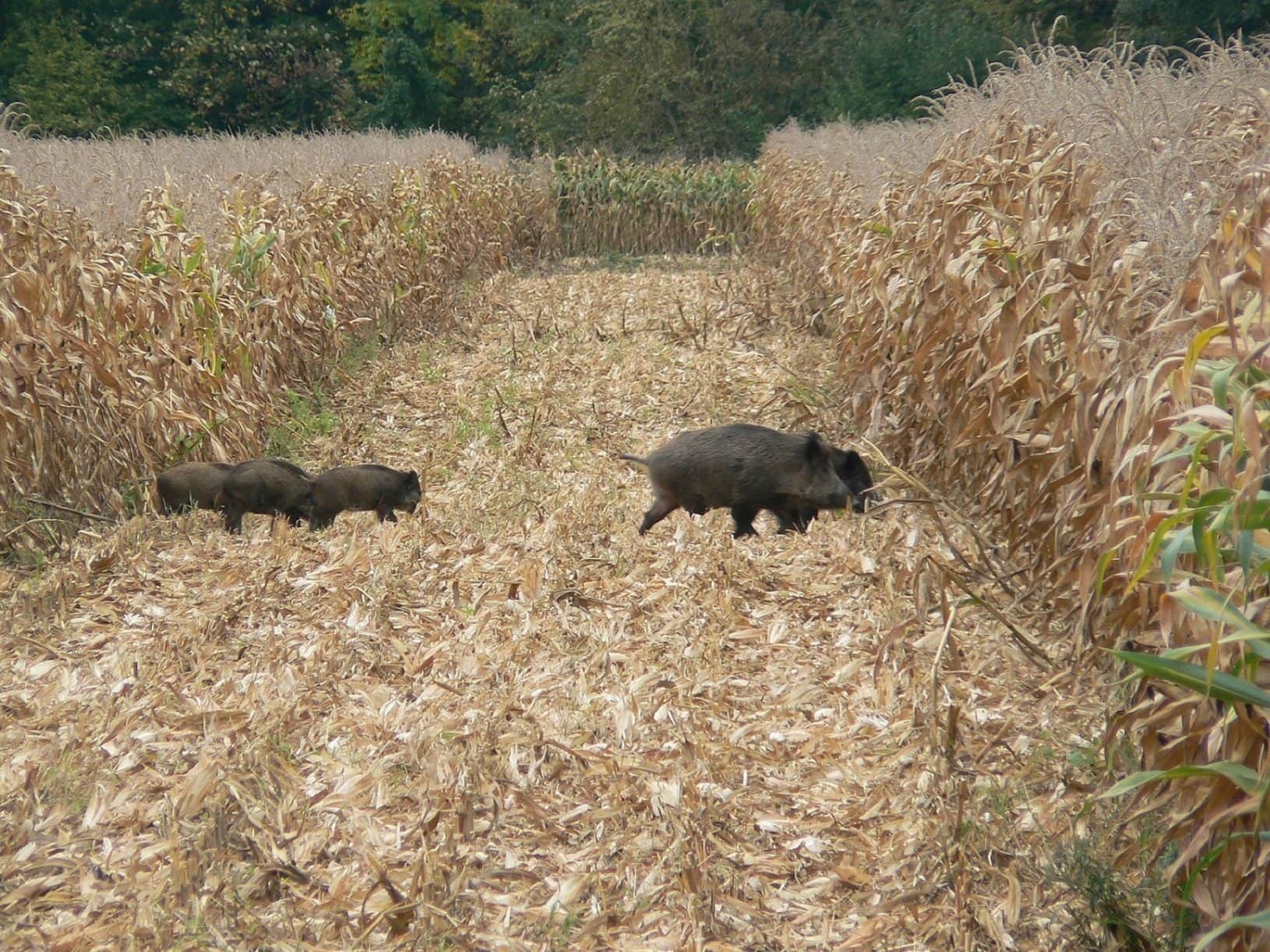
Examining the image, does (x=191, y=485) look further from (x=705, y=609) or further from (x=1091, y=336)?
(x=1091, y=336)

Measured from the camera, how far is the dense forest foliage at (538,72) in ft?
97.1

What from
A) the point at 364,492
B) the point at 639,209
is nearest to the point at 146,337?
the point at 364,492

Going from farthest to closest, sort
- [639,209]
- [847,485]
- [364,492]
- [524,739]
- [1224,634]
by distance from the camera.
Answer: [639,209]
[364,492]
[847,485]
[524,739]
[1224,634]

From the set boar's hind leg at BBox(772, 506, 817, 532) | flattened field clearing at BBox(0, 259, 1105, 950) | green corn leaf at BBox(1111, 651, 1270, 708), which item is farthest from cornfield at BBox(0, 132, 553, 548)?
green corn leaf at BBox(1111, 651, 1270, 708)

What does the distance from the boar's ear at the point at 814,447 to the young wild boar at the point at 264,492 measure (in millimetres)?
2915

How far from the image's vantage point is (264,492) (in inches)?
262

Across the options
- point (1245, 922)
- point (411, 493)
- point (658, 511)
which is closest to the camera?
point (1245, 922)

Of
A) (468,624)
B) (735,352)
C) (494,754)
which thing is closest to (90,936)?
(494,754)

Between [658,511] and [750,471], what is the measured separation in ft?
2.18

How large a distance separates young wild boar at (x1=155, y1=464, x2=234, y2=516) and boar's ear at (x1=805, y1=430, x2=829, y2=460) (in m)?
3.33

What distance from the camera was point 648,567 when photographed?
6.15 meters

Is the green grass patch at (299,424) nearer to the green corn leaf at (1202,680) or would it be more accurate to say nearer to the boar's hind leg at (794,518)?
the boar's hind leg at (794,518)

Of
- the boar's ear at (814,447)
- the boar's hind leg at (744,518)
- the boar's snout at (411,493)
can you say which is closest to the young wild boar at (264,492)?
the boar's snout at (411,493)

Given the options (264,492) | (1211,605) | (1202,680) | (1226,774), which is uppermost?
(1211,605)
